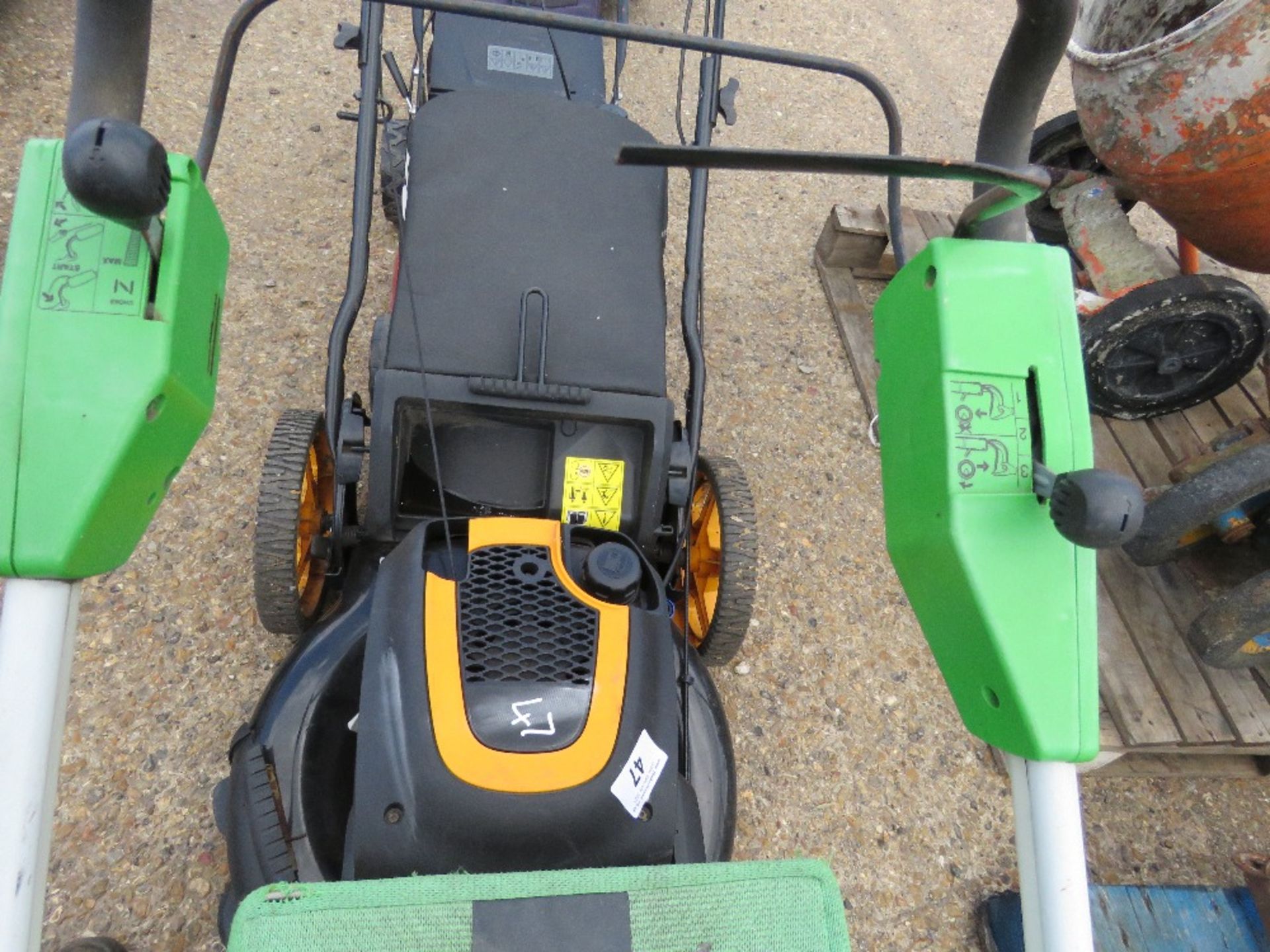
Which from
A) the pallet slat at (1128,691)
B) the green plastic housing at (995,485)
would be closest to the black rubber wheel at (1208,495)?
the pallet slat at (1128,691)

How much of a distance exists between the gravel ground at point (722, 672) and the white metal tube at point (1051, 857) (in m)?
0.85

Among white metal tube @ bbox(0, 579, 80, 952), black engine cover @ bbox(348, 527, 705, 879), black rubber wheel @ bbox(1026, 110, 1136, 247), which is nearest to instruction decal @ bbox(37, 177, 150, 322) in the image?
white metal tube @ bbox(0, 579, 80, 952)

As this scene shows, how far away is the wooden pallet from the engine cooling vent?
3.53 feet

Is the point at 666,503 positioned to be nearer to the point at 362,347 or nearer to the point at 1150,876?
the point at 362,347

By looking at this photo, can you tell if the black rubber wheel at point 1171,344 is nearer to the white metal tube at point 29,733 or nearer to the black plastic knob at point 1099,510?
the black plastic knob at point 1099,510

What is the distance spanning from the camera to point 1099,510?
596 mm

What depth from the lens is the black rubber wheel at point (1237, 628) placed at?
1.39m

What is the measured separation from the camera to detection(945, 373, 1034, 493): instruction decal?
688mm

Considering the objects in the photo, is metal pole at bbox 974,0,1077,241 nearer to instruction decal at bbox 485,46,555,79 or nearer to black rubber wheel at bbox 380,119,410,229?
instruction decal at bbox 485,46,555,79

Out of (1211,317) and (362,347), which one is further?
(362,347)

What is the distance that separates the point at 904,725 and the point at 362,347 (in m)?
1.38

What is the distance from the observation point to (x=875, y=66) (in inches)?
116

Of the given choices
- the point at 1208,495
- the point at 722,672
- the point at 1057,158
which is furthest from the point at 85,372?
the point at 1057,158

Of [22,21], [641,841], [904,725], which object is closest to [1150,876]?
[904,725]
